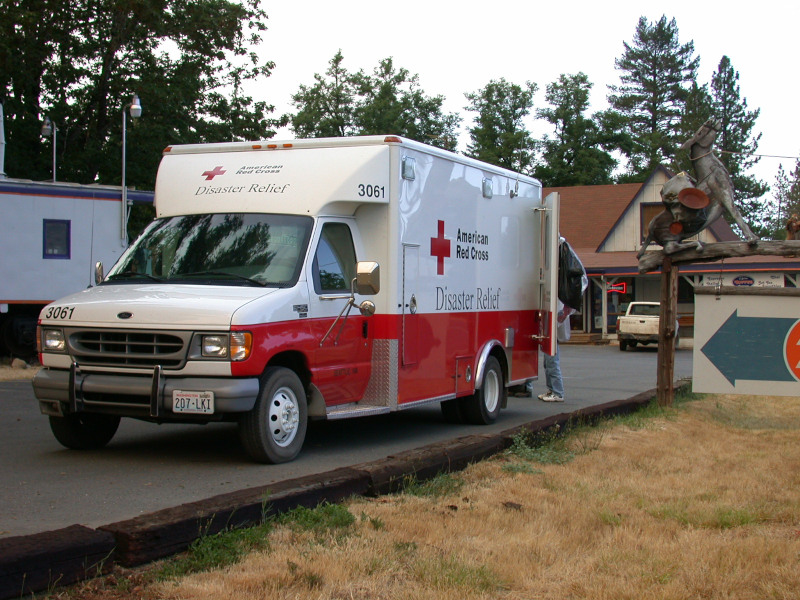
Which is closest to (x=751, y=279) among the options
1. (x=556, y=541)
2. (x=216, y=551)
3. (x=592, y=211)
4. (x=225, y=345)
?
(x=592, y=211)

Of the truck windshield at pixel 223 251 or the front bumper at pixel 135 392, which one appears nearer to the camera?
the front bumper at pixel 135 392

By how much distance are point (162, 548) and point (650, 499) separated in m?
3.63

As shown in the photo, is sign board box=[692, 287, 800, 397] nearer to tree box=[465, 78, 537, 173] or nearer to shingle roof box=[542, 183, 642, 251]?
shingle roof box=[542, 183, 642, 251]

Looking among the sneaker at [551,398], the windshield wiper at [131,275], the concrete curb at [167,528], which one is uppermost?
the windshield wiper at [131,275]

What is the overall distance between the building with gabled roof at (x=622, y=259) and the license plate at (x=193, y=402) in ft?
101

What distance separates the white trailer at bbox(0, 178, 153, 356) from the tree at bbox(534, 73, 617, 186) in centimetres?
4009

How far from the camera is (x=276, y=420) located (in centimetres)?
775

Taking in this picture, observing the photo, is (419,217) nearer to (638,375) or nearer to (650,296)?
(638,375)

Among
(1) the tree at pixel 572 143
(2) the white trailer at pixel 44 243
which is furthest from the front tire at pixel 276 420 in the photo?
(1) the tree at pixel 572 143

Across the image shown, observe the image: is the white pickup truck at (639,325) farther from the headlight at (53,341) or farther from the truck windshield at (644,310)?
the headlight at (53,341)

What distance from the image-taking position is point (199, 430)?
10109 millimetres

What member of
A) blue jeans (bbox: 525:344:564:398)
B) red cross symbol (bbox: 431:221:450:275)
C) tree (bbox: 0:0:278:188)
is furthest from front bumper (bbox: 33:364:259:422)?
tree (bbox: 0:0:278:188)

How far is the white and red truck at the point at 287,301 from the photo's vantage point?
7316mm

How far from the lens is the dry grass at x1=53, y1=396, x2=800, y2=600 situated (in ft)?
15.5
